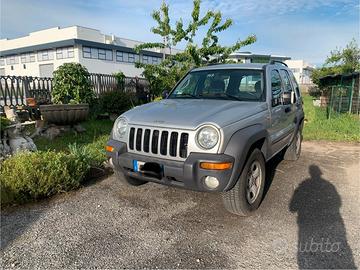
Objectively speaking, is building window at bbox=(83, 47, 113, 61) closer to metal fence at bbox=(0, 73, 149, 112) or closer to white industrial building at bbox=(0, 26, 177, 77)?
white industrial building at bbox=(0, 26, 177, 77)

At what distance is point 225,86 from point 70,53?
36.6 metres

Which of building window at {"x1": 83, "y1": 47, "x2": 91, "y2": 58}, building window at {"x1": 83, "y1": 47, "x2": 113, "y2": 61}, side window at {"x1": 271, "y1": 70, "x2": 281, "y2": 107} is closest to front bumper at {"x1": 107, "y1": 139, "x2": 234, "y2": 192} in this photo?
side window at {"x1": 271, "y1": 70, "x2": 281, "y2": 107}

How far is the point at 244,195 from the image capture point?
10.6ft

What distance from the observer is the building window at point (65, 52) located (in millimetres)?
36100

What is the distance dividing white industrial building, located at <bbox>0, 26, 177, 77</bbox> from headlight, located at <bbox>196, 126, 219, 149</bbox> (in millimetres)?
33012

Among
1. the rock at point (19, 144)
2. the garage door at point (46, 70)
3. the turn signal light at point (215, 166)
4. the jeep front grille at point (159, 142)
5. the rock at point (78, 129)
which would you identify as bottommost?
the rock at point (78, 129)

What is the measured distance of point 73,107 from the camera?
7375 mm

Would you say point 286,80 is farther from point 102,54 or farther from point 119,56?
point 119,56

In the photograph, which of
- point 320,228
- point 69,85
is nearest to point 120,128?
point 320,228

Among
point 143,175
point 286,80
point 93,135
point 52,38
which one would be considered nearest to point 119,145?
point 143,175

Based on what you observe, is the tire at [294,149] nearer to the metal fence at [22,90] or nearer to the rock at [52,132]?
the rock at [52,132]

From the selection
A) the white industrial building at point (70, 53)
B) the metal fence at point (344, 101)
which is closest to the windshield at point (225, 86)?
the metal fence at point (344, 101)

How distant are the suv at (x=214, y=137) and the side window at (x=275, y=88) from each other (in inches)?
0.7

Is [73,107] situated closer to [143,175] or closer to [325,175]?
[143,175]
